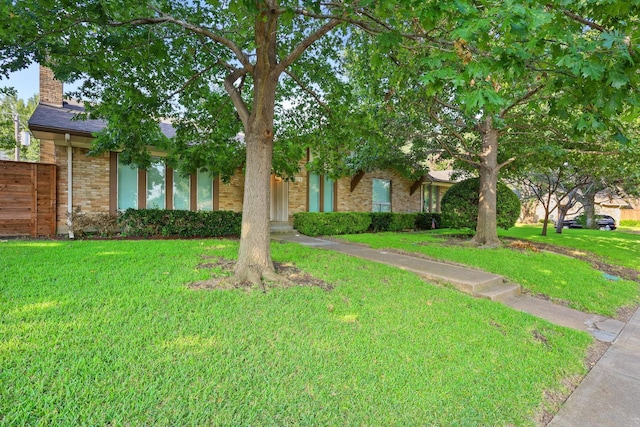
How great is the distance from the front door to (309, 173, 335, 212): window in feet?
4.39

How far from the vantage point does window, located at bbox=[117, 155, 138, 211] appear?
1003cm

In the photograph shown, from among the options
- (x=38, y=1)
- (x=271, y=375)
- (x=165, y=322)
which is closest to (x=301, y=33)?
(x=38, y=1)

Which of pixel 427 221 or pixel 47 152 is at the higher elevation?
pixel 47 152

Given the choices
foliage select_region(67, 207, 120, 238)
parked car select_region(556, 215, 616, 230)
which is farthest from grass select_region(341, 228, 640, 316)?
parked car select_region(556, 215, 616, 230)

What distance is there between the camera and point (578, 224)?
87.9 feet

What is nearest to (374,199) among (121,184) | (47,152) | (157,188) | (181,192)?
(181,192)

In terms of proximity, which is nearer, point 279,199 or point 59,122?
point 59,122

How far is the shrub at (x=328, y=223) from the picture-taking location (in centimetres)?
1211

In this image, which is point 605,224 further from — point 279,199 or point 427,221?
point 279,199

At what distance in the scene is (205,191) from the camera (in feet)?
38.0

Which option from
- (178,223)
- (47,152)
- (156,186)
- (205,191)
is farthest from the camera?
(205,191)

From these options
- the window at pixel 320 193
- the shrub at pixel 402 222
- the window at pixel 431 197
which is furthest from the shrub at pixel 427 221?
the window at pixel 320 193

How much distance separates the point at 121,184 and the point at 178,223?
250 centimetres

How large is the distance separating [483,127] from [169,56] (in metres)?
9.28
